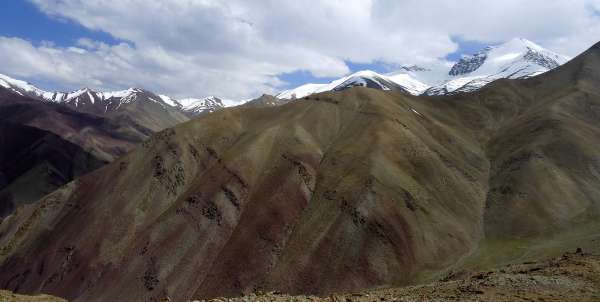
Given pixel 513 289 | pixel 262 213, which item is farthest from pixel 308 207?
pixel 513 289

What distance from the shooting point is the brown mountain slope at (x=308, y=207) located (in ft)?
306

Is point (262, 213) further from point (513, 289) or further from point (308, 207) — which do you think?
point (513, 289)

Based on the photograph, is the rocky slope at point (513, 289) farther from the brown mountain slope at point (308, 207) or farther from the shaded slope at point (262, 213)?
the shaded slope at point (262, 213)

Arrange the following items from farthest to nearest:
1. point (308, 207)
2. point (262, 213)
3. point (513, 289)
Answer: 1. point (308, 207)
2. point (262, 213)
3. point (513, 289)

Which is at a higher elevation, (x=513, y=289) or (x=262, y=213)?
(x=513, y=289)

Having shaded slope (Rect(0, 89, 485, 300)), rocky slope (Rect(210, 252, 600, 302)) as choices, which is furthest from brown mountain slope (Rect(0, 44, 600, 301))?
rocky slope (Rect(210, 252, 600, 302))

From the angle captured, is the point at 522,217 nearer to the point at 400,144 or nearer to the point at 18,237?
the point at 400,144

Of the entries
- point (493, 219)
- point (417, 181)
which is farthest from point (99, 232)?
point (493, 219)

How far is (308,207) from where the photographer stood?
106938 mm

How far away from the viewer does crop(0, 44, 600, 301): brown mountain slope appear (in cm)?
9312

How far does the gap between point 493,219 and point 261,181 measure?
5406cm

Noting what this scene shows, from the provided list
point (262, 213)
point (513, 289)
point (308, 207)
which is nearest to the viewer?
point (513, 289)

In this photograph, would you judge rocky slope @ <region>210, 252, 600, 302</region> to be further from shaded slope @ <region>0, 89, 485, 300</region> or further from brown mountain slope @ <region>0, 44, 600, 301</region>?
shaded slope @ <region>0, 89, 485, 300</region>

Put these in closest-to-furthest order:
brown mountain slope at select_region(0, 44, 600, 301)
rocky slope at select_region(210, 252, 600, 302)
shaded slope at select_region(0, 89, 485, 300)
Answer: rocky slope at select_region(210, 252, 600, 302), brown mountain slope at select_region(0, 44, 600, 301), shaded slope at select_region(0, 89, 485, 300)
